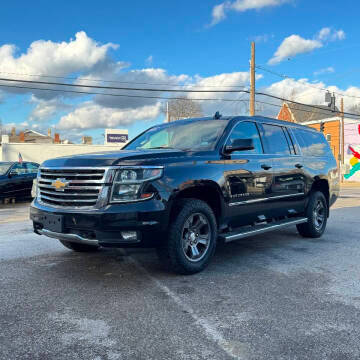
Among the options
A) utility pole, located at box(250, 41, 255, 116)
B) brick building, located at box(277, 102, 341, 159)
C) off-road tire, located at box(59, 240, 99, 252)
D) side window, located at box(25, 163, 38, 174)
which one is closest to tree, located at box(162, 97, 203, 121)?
brick building, located at box(277, 102, 341, 159)

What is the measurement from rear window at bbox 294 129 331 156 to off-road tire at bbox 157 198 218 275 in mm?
2785

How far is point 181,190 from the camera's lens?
416 cm

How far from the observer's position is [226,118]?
5.26 metres

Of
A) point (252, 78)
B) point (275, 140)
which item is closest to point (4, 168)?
point (275, 140)

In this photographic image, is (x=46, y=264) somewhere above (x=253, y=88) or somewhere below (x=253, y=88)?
below

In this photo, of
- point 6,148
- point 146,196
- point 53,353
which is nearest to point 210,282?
point 146,196

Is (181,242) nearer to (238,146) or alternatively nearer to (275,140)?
(238,146)

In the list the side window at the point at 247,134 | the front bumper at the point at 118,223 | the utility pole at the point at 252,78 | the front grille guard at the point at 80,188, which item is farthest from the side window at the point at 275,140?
the utility pole at the point at 252,78

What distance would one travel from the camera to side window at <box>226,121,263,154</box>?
5.07 meters

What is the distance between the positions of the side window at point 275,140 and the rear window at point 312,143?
20.0 inches

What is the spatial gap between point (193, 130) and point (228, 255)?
1.85 meters

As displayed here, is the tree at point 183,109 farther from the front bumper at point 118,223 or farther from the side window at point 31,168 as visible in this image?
the front bumper at point 118,223

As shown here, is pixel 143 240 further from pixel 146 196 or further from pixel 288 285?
pixel 288 285

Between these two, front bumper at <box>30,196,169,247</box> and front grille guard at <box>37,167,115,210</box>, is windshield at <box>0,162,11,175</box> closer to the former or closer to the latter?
front grille guard at <box>37,167,115,210</box>
